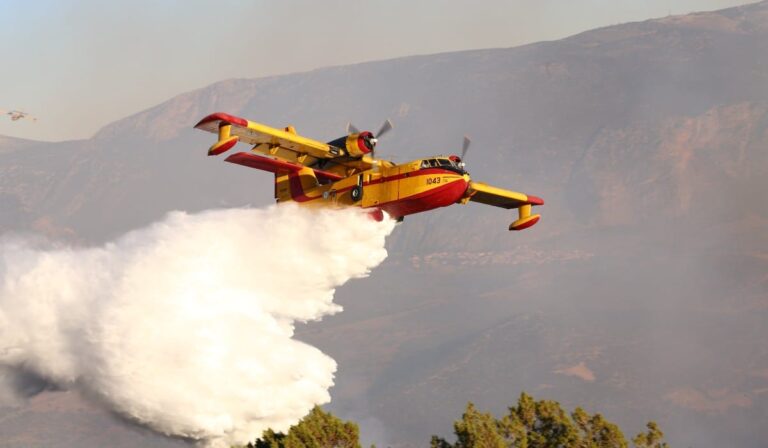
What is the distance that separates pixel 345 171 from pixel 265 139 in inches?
145

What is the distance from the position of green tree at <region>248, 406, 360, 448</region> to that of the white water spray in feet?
1.59

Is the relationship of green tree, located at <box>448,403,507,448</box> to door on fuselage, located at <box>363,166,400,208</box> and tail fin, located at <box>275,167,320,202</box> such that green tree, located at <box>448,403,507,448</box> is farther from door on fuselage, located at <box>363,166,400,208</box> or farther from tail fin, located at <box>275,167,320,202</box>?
tail fin, located at <box>275,167,320,202</box>

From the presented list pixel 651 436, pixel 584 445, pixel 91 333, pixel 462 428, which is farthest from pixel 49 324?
pixel 651 436

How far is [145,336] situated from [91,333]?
6.65ft

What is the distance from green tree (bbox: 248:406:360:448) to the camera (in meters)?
39.8

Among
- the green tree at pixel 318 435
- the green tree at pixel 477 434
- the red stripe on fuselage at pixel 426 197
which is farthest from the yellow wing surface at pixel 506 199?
the green tree at pixel 318 435

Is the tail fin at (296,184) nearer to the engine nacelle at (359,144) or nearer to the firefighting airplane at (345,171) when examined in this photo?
the firefighting airplane at (345,171)

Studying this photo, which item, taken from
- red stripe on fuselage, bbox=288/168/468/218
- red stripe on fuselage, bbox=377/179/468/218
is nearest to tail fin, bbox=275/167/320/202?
red stripe on fuselage, bbox=288/168/468/218

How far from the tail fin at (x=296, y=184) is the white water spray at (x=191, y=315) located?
770 millimetres

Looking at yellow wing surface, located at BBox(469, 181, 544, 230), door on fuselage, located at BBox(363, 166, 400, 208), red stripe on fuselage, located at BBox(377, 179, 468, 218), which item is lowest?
red stripe on fuselage, located at BBox(377, 179, 468, 218)

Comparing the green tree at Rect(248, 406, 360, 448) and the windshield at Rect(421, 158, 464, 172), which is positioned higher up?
the windshield at Rect(421, 158, 464, 172)

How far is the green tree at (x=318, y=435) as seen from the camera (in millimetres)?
39844

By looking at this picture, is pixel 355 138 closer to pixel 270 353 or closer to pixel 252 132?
pixel 252 132

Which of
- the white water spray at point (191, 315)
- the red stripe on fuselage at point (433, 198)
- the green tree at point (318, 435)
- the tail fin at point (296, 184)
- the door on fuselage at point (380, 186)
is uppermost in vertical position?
Answer: the tail fin at point (296, 184)
